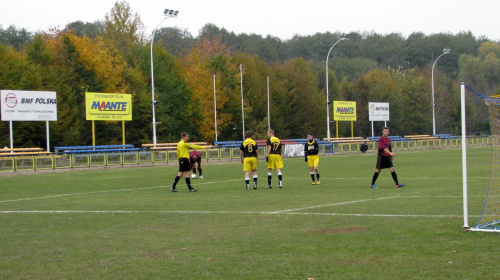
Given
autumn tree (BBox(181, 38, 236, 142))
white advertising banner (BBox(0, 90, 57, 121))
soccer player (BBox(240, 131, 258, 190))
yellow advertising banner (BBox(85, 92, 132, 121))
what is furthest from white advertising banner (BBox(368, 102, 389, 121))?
soccer player (BBox(240, 131, 258, 190))

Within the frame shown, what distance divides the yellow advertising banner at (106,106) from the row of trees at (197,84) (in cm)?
752

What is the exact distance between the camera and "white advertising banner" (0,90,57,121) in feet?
128

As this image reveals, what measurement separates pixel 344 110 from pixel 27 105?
38.9m

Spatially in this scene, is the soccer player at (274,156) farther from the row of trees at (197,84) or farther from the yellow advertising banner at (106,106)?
the row of trees at (197,84)

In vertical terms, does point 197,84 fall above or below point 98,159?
above

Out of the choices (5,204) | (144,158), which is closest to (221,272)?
(5,204)

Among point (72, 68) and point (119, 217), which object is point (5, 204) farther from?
point (72, 68)

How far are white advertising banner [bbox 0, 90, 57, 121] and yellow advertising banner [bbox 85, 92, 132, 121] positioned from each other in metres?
3.43

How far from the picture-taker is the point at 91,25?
363ft

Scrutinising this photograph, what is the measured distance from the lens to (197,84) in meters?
69.0

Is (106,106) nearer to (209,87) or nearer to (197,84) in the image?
(197,84)

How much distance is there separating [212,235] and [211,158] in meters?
34.1

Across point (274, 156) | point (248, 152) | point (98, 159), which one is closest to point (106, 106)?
point (98, 159)

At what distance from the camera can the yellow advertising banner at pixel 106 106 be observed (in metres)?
45.0
